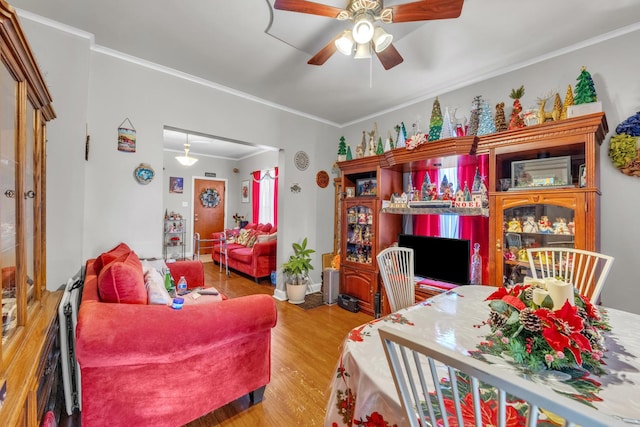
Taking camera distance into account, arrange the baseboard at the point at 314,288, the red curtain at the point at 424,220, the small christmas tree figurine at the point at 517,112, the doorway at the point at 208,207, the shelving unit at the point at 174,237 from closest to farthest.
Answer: the small christmas tree figurine at the point at 517,112
the red curtain at the point at 424,220
the baseboard at the point at 314,288
the shelving unit at the point at 174,237
the doorway at the point at 208,207

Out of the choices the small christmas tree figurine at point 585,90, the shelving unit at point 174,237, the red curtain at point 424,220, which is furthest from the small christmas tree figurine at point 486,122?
the shelving unit at point 174,237

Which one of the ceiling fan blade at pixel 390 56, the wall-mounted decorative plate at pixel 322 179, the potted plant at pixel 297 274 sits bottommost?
the potted plant at pixel 297 274

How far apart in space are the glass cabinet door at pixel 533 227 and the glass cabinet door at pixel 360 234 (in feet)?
4.78

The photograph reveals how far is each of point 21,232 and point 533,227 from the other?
11.2 feet

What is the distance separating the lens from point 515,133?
234 centimetres

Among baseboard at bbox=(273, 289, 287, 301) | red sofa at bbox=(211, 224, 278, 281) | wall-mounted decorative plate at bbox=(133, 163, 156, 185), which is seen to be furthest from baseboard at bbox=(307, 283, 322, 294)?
wall-mounted decorative plate at bbox=(133, 163, 156, 185)

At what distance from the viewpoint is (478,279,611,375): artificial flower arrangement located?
89cm

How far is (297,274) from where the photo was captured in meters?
3.80

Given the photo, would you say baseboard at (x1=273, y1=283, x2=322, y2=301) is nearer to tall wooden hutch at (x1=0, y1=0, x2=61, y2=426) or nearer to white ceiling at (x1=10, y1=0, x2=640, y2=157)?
tall wooden hutch at (x1=0, y1=0, x2=61, y2=426)

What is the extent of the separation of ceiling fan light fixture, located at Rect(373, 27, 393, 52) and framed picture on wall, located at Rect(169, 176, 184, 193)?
6.41m

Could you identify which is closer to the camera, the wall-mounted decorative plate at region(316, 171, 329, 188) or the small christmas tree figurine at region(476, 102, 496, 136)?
the small christmas tree figurine at region(476, 102, 496, 136)

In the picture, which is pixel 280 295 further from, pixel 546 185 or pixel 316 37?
pixel 546 185

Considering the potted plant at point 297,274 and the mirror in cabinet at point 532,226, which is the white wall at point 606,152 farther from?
the potted plant at point 297,274

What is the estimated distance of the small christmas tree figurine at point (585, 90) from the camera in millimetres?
2047
